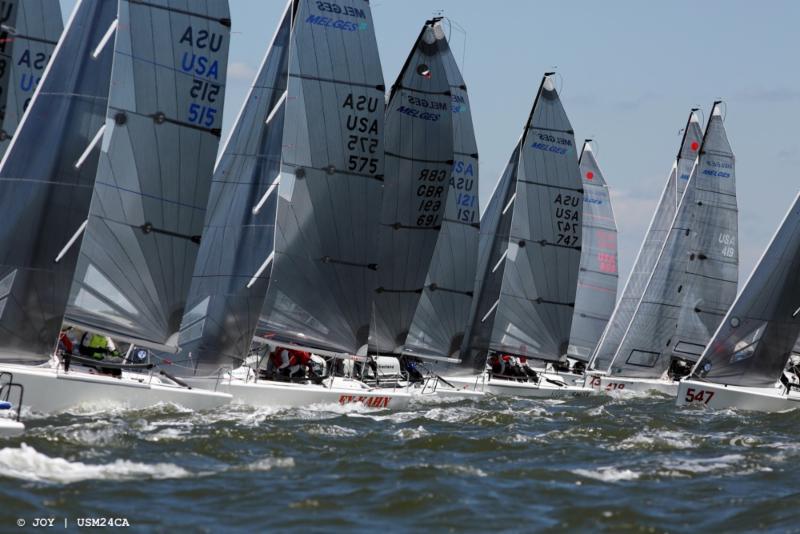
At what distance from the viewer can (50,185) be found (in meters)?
20.6

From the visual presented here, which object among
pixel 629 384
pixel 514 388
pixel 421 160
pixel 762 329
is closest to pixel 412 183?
pixel 421 160

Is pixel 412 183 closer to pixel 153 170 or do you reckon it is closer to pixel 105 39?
pixel 153 170

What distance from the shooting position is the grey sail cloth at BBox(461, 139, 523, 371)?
3706 cm

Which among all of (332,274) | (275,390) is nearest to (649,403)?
(332,274)

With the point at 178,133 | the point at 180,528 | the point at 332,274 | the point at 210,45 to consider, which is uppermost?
the point at 210,45

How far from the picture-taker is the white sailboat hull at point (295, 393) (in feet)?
80.7

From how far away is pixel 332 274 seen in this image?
27797 mm

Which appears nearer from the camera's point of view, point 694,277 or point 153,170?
point 153,170

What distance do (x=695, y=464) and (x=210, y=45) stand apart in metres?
10.1

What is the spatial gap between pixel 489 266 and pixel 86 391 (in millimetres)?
18882

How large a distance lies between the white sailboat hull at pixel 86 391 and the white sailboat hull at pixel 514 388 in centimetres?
1383

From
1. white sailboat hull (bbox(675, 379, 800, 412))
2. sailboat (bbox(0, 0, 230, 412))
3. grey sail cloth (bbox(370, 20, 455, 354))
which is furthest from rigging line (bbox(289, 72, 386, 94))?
white sailboat hull (bbox(675, 379, 800, 412))

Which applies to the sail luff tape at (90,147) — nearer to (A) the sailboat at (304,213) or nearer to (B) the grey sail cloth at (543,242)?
(A) the sailboat at (304,213)

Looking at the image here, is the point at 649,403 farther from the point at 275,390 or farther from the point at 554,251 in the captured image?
the point at 275,390
